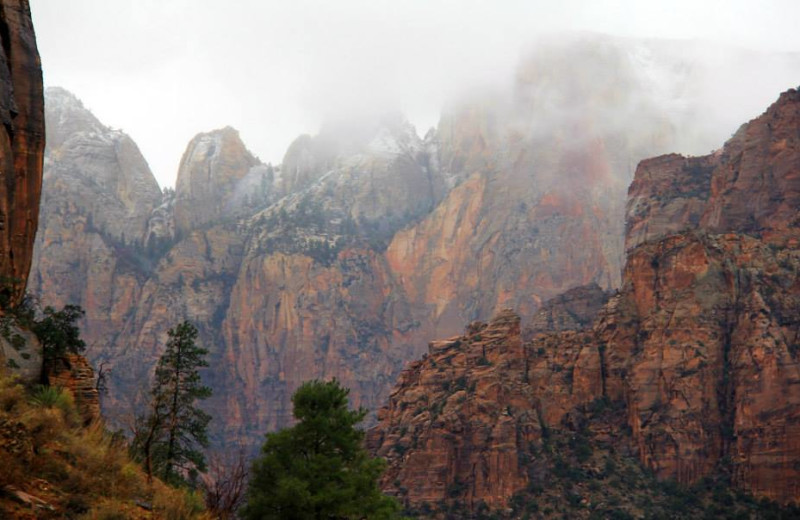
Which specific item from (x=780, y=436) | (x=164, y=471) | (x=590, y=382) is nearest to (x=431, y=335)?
(x=590, y=382)

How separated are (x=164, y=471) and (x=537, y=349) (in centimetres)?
8514

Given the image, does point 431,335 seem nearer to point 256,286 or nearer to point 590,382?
point 256,286

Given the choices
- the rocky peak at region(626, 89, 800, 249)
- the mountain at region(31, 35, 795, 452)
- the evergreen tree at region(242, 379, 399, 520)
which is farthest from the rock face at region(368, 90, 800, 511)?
the evergreen tree at region(242, 379, 399, 520)

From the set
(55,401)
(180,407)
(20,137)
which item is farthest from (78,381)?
(180,407)

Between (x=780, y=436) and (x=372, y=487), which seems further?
(x=780, y=436)

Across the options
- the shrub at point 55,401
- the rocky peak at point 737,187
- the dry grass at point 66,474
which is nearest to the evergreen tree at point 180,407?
the shrub at point 55,401

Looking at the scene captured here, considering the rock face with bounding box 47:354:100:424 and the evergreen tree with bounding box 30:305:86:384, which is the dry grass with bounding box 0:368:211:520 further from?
the evergreen tree with bounding box 30:305:86:384

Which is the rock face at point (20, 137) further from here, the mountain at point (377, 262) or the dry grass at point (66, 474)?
the mountain at point (377, 262)

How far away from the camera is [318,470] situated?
3475 cm

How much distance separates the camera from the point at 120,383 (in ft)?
568

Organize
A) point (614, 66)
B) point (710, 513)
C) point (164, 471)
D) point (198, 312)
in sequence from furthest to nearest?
point (614, 66) < point (198, 312) < point (710, 513) < point (164, 471)

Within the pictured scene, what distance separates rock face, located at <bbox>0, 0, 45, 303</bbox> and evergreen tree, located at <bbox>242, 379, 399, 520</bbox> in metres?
11.2

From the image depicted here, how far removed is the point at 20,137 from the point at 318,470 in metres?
16.4

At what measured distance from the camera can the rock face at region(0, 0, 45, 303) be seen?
1337 inches
